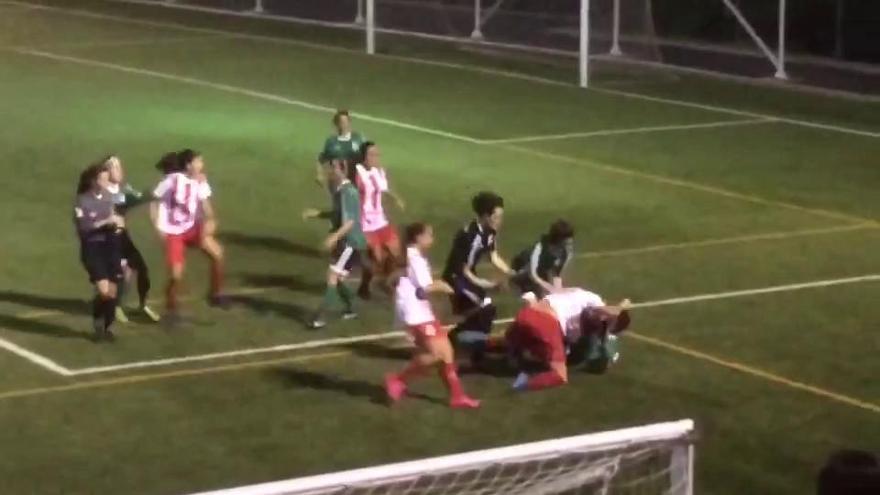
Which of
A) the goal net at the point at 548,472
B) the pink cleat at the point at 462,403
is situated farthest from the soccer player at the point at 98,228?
the goal net at the point at 548,472

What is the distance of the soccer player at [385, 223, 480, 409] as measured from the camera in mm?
12562

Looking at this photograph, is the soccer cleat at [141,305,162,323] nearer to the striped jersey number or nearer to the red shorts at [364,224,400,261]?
the striped jersey number

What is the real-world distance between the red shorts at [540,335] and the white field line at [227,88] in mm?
11911

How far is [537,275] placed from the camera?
13.8m

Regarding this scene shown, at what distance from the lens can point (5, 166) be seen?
23328mm

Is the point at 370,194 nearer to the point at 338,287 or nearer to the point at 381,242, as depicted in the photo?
the point at 381,242

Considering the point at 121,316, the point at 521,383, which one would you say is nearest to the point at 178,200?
the point at 121,316

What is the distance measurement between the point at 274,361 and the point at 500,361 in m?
1.66

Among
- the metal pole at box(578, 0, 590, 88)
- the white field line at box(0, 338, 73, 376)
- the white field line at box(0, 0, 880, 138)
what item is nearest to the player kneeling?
the white field line at box(0, 338, 73, 376)

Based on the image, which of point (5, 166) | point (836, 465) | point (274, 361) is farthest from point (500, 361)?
point (5, 166)

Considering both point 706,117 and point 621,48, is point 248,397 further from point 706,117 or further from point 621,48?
point 621,48

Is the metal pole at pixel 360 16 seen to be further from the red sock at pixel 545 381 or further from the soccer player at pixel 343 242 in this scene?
the red sock at pixel 545 381

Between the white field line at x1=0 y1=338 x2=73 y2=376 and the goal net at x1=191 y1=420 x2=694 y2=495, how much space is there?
208 inches

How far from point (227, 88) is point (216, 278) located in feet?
50.2
